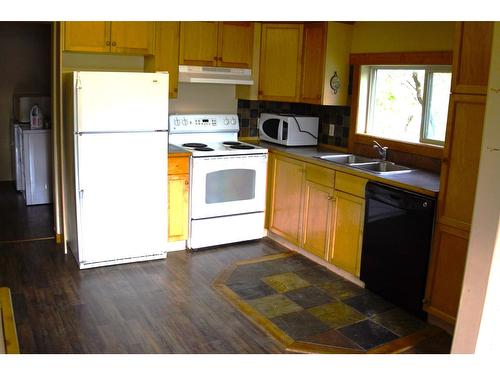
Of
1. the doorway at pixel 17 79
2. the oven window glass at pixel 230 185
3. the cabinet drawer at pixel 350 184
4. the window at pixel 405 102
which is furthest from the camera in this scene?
the doorway at pixel 17 79

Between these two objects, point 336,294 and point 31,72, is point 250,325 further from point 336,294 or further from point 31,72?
point 31,72

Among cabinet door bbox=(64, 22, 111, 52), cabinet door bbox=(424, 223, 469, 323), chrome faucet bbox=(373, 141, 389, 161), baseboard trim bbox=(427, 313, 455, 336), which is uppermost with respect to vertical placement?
cabinet door bbox=(64, 22, 111, 52)

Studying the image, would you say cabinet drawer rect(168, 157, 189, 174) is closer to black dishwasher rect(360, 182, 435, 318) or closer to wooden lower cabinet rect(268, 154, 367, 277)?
wooden lower cabinet rect(268, 154, 367, 277)

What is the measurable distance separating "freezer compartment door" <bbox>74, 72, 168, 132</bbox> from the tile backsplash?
1331 millimetres

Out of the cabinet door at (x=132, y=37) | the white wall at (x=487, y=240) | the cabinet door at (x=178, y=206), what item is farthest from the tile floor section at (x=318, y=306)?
the cabinet door at (x=132, y=37)

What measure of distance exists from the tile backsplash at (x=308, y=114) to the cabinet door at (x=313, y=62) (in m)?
0.35

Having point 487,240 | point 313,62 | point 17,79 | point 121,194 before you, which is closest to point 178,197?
point 121,194

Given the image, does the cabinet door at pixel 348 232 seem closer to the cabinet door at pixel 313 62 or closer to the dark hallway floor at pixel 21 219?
the cabinet door at pixel 313 62

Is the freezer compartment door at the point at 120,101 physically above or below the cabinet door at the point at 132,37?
below

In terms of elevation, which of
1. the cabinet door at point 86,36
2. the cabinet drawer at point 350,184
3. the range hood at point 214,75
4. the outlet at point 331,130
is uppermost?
the cabinet door at point 86,36

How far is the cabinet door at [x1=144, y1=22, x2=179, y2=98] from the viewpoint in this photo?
170 inches

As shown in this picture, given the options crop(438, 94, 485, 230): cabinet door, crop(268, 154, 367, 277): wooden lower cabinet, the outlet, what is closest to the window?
the outlet

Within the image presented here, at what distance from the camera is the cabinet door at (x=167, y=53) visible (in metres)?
Answer: 4.31

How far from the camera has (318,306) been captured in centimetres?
349
